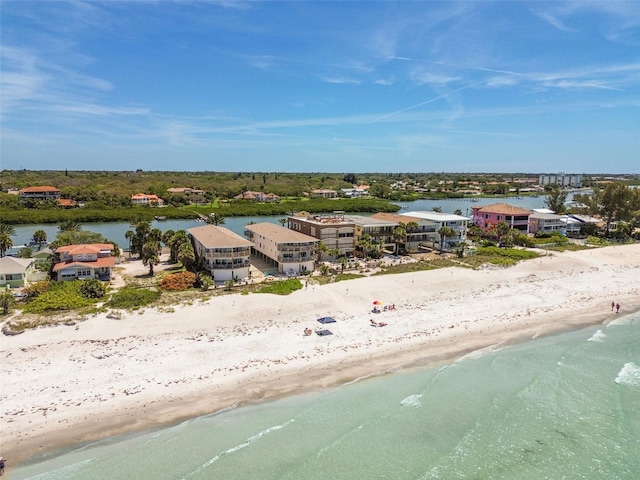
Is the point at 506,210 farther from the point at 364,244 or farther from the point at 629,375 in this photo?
the point at 629,375

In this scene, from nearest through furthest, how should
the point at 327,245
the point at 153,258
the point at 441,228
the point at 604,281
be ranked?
the point at 153,258 < the point at 604,281 < the point at 327,245 < the point at 441,228

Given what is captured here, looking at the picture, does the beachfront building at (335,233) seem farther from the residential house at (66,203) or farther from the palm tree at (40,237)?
the residential house at (66,203)

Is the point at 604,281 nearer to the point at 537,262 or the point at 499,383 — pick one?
the point at 537,262

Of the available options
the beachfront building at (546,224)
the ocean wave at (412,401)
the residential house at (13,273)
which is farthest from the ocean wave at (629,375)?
the residential house at (13,273)

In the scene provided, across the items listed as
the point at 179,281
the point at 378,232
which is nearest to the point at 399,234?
the point at 378,232

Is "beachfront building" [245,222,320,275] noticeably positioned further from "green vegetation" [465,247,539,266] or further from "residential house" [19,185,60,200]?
"residential house" [19,185,60,200]

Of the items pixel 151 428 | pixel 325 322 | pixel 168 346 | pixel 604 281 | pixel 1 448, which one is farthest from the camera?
pixel 604 281

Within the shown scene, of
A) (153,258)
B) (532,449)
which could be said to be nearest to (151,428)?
(532,449)
